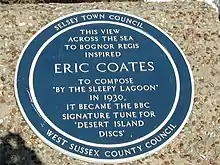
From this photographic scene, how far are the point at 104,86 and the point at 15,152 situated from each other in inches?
22.7

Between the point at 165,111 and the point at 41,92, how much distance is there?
0.61m

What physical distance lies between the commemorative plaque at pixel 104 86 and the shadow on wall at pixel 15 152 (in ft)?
0.33

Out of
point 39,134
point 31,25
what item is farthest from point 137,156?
point 31,25

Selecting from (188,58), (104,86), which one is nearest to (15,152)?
(104,86)

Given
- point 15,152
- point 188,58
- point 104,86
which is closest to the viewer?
point 15,152

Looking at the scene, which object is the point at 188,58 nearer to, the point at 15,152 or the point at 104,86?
the point at 104,86

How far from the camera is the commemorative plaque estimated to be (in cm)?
317

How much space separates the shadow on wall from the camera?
306cm

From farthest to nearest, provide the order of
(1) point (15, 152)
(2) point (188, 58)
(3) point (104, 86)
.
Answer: (2) point (188, 58), (3) point (104, 86), (1) point (15, 152)

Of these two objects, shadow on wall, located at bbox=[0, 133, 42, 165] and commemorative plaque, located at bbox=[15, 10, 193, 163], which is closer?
shadow on wall, located at bbox=[0, 133, 42, 165]

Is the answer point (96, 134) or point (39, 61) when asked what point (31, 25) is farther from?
point (96, 134)

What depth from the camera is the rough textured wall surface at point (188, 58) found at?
123 inches

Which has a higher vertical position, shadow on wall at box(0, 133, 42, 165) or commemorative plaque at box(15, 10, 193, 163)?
commemorative plaque at box(15, 10, 193, 163)

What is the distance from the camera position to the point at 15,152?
309cm
